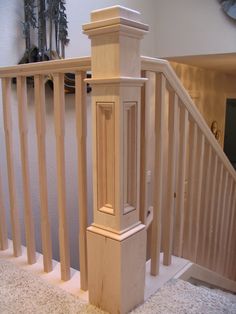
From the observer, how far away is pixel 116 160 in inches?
35.5

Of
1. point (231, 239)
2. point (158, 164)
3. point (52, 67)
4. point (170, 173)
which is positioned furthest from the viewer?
point (231, 239)

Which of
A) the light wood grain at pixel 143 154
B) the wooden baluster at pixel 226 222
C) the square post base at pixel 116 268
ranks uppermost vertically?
the light wood grain at pixel 143 154

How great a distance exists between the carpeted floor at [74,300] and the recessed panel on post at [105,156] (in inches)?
15.8

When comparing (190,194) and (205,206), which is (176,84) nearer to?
(190,194)

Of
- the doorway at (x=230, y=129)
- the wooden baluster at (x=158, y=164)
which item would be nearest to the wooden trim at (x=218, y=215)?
the wooden baluster at (x=158, y=164)

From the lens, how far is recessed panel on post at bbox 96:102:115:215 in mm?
900

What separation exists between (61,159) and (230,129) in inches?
185

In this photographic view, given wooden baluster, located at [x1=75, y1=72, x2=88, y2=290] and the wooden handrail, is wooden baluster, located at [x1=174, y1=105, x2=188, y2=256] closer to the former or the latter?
the wooden handrail

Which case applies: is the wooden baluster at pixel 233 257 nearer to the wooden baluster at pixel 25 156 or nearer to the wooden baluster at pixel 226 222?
the wooden baluster at pixel 226 222

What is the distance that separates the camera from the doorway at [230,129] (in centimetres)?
502

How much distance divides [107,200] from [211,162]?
1048 mm

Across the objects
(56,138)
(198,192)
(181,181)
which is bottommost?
(198,192)

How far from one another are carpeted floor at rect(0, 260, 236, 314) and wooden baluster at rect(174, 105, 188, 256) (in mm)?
289

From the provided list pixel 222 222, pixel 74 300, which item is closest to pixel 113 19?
pixel 74 300
